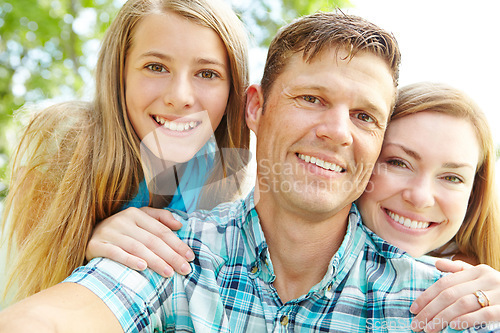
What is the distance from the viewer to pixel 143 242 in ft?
7.25

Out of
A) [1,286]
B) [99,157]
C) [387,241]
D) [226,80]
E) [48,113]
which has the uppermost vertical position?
[226,80]

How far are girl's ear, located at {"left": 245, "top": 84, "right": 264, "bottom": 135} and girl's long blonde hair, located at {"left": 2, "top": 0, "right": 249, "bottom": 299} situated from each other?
28cm

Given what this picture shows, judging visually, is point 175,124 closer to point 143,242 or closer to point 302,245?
point 143,242

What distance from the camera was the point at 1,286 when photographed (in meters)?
3.10

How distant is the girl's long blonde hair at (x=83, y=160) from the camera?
2588 mm

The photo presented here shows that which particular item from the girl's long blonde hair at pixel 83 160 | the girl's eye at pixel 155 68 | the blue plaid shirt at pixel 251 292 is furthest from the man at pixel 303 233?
the girl's eye at pixel 155 68

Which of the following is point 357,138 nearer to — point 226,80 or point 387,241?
point 387,241

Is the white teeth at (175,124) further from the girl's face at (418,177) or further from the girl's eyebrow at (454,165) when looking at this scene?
the girl's eyebrow at (454,165)

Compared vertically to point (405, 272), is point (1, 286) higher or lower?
lower

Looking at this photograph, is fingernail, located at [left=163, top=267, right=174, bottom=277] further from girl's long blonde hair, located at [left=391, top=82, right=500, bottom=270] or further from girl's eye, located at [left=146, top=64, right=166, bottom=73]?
girl's long blonde hair, located at [left=391, top=82, right=500, bottom=270]

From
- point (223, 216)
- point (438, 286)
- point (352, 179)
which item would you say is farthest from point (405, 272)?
point (223, 216)

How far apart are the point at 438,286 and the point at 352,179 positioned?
0.62 meters

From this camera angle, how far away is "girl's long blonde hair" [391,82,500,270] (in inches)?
98.2

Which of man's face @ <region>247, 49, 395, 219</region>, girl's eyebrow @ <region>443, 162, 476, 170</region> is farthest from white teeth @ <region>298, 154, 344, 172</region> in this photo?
girl's eyebrow @ <region>443, 162, 476, 170</region>
